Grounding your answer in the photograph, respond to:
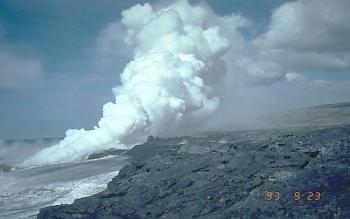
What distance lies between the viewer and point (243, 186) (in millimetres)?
45219

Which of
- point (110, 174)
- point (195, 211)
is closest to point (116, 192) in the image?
point (195, 211)

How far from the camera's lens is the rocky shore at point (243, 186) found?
4041cm

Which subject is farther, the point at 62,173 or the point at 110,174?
the point at 62,173

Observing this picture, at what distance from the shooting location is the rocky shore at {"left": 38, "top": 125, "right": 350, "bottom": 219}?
40.4m

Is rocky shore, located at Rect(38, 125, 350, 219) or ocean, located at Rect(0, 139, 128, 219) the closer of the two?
rocky shore, located at Rect(38, 125, 350, 219)

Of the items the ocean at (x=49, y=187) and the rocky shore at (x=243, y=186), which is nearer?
the rocky shore at (x=243, y=186)

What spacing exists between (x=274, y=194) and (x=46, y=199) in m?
41.0

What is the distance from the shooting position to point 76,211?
48344 mm

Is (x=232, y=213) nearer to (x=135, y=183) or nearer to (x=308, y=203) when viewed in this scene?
(x=308, y=203)
